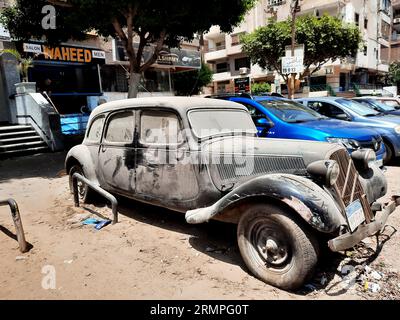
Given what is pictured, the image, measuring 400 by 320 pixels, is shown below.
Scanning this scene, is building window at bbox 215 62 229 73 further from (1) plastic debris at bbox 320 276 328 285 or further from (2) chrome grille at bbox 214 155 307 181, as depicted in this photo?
(1) plastic debris at bbox 320 276 328 285

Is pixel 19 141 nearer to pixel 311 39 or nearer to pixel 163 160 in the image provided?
pixel 163 160

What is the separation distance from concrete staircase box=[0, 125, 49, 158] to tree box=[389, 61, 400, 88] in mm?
41160

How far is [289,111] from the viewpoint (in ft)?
23.7

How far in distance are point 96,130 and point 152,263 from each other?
2605 mm

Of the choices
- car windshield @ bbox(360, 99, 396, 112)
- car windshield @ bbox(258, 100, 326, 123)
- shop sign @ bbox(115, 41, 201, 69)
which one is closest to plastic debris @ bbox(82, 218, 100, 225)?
car windshield @ bbox(258, 100, 326, 123)

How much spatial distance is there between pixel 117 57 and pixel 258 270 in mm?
15393

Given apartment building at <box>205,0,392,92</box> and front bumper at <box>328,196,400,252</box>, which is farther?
apartment building at <box>205,0,392,92</box>

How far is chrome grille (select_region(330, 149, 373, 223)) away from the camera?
3.09m

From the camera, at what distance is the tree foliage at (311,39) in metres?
20.6

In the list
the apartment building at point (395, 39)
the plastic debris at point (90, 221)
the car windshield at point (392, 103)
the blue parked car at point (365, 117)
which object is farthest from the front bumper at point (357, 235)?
the apartment building at point (395, 39)

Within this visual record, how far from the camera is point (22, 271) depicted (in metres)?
3.43

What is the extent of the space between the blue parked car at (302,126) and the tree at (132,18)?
10.8ft
